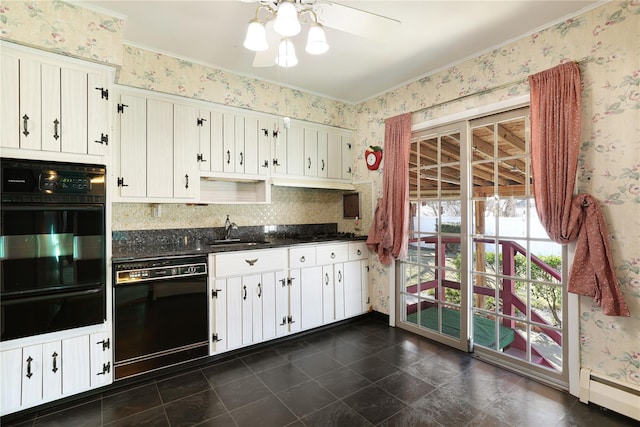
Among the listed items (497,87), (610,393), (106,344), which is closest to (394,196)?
(497,87)

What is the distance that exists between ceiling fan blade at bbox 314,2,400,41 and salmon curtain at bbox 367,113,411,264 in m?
1.68

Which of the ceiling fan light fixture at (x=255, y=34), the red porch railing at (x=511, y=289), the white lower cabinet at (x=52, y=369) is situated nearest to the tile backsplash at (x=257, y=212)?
the white lower cabinet at (x=52, y=369)

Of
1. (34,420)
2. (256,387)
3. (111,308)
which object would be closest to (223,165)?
(111,308)

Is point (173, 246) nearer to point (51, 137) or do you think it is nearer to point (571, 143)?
point (51, 137)

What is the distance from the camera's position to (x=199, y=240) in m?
3.33

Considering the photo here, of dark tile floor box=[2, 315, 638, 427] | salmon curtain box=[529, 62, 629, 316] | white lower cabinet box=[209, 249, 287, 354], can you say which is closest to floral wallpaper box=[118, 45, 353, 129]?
white lower cabinet box=[209, 249, 287, 354]

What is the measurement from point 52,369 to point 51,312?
1.26 feet

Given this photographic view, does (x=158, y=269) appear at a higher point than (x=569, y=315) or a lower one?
higher

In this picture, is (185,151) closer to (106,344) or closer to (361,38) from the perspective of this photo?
(106,344)

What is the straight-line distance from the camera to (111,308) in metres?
2.33

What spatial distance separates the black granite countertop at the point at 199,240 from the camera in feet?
8.68

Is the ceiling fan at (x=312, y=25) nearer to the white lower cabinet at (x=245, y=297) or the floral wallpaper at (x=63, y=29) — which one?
the floral wallpaper at (x=63, y=29)

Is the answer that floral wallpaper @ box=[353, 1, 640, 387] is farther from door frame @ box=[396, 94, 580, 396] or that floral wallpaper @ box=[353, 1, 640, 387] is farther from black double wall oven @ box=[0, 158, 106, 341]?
black double wall oven @ box=[0, 158, 106, 341]

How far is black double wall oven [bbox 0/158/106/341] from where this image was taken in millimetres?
1973
